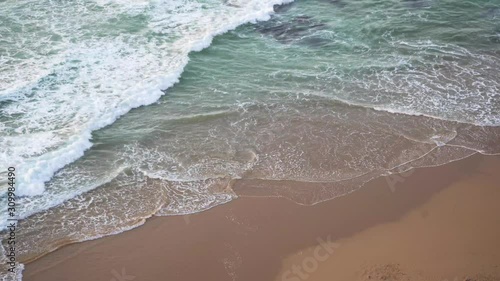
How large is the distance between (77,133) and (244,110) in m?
4.02

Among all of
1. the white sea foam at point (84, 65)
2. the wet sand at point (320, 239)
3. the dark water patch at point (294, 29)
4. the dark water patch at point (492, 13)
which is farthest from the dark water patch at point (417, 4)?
the wet sand at point (320, 239)

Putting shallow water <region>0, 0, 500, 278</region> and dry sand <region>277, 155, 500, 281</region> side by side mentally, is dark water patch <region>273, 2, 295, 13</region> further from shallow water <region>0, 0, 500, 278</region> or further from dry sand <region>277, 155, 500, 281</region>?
dry sand <region>277, 155, 500, 281</region>

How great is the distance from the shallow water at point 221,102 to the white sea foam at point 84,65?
0.17 feet

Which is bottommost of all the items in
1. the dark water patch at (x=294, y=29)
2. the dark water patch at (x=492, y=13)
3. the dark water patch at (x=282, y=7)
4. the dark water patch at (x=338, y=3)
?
the dark water patch at (x=492, y=13)

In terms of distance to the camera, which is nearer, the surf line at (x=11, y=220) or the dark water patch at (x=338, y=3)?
the surf line at (x=11, y=220)

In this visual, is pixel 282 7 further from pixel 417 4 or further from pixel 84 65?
pixel 84 65

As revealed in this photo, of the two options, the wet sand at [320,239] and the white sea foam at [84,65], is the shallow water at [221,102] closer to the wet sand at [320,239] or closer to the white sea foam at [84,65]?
the white sea foam at [84,65]

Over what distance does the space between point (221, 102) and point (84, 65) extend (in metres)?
4.55

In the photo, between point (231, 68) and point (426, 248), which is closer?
point (426, 248)

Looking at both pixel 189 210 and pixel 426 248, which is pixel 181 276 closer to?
pixel 189 210

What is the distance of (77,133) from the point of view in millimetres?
11766

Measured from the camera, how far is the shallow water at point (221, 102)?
10234 millimetres

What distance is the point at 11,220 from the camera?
31.0 feet

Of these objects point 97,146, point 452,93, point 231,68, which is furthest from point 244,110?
point 452,93
